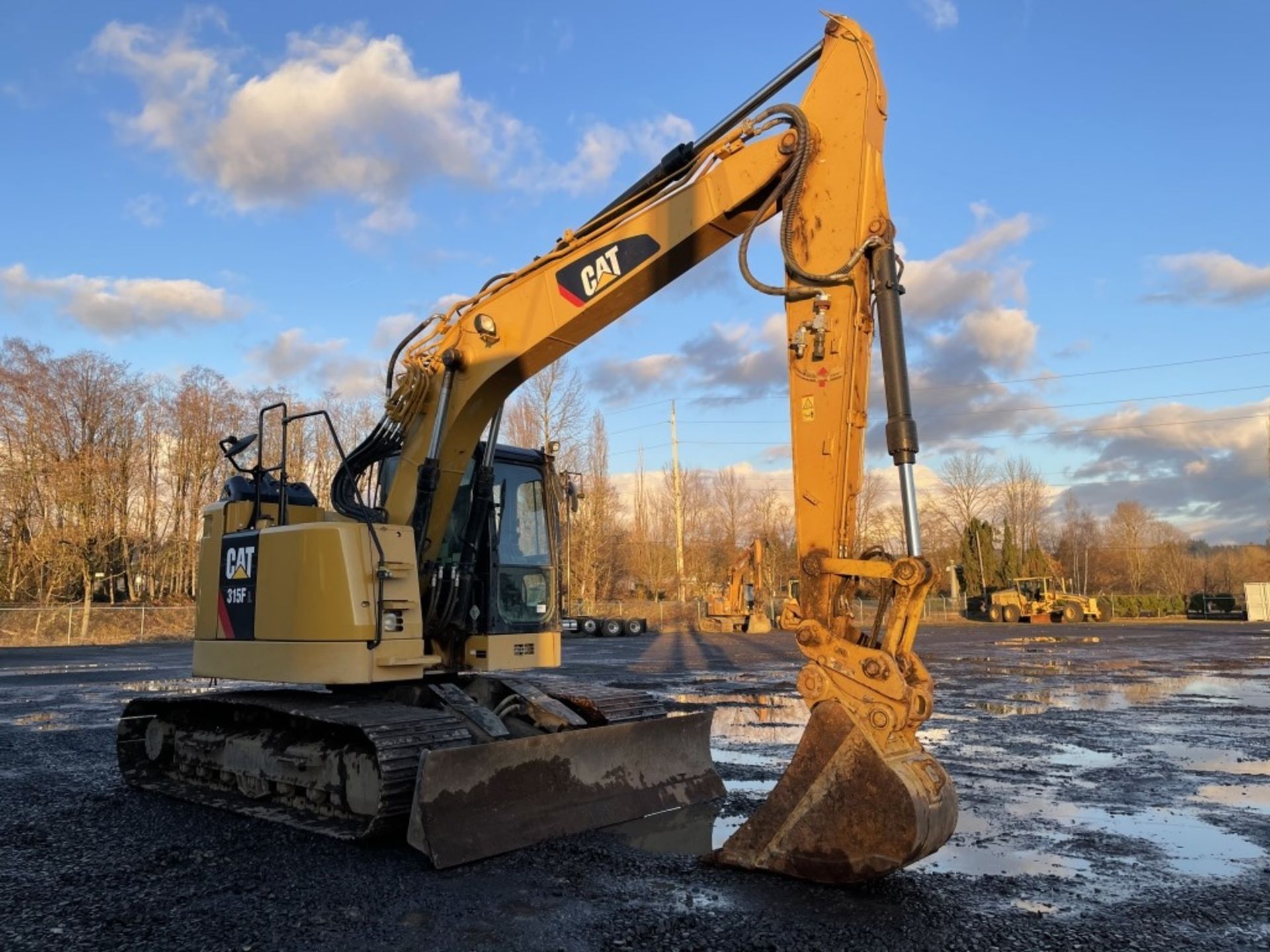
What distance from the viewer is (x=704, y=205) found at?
5.99 m

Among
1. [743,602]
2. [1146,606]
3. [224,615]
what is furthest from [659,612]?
[224,615]

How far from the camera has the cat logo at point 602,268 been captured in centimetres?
623

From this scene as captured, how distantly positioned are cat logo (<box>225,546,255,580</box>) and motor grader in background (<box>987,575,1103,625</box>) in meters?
40.9

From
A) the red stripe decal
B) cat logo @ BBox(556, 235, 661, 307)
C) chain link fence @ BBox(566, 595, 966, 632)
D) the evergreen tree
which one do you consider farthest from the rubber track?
the evergreen tree

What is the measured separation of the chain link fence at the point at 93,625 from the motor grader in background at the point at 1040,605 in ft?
111

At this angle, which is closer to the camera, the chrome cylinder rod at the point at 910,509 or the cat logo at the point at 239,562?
the chrome cylinder rod at the point at 910,509

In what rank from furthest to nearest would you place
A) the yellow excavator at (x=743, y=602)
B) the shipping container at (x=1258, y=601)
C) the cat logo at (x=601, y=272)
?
the shipping container at (x=1258, y=601) < the yellow excavator at (x=743, y=602) < the cat logo at (x=601, y=272)

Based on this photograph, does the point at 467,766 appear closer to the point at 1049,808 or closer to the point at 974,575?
the point at 1049,808

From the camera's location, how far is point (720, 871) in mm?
5215

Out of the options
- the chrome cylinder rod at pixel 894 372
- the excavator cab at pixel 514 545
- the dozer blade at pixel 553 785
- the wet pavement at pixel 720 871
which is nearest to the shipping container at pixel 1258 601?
the wet pavement at pixel 720 871

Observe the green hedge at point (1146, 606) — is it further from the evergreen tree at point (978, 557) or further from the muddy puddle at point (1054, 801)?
the muddy puddle at point (1054, 801)

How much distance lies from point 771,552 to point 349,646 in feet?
165

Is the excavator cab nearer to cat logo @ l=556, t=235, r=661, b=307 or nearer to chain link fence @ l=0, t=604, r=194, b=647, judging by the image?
cat logo @ l=556, t=235, r=661, b=307

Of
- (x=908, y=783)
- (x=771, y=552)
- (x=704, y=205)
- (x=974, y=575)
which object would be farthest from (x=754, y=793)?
(x=974, y=575)
